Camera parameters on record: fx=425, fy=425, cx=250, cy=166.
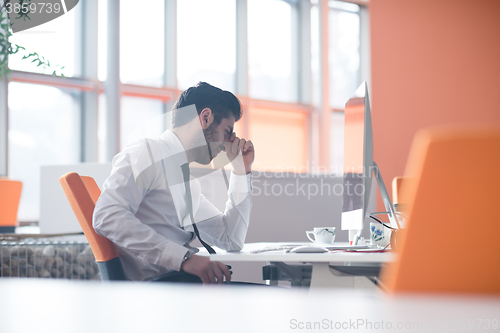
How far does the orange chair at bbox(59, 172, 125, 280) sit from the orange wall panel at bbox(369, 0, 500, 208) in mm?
4339

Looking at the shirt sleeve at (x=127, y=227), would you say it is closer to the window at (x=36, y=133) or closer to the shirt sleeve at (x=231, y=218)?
the shirt sleeve at (x=231, y=218)

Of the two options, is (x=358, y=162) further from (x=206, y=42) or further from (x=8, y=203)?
(x=206, y=42)

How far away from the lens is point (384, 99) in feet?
16.9

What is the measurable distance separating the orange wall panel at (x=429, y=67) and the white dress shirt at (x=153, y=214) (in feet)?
12.7

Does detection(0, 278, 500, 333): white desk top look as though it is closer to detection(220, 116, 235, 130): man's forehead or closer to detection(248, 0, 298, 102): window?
detection(220, 116, 235, 130): man's forehead

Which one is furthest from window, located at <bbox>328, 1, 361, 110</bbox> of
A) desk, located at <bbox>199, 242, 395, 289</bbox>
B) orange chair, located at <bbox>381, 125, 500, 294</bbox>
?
orange chair, located at <bbox>381, 125, 500, 294</bbox>

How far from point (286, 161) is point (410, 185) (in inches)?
203

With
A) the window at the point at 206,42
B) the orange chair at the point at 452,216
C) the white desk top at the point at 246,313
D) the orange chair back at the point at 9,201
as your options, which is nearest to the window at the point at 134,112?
the window at the point at 206,42

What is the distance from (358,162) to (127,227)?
679 mm

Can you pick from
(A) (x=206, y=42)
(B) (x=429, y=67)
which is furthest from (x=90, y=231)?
(B) (x=429, y=67)

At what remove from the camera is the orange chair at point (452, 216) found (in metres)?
0.52

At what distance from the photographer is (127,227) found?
1222 millimetres

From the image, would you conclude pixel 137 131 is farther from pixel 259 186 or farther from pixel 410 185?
pixel 259 186

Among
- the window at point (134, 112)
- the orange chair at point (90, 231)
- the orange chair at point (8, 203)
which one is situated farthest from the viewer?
the window at point (134, 112)
